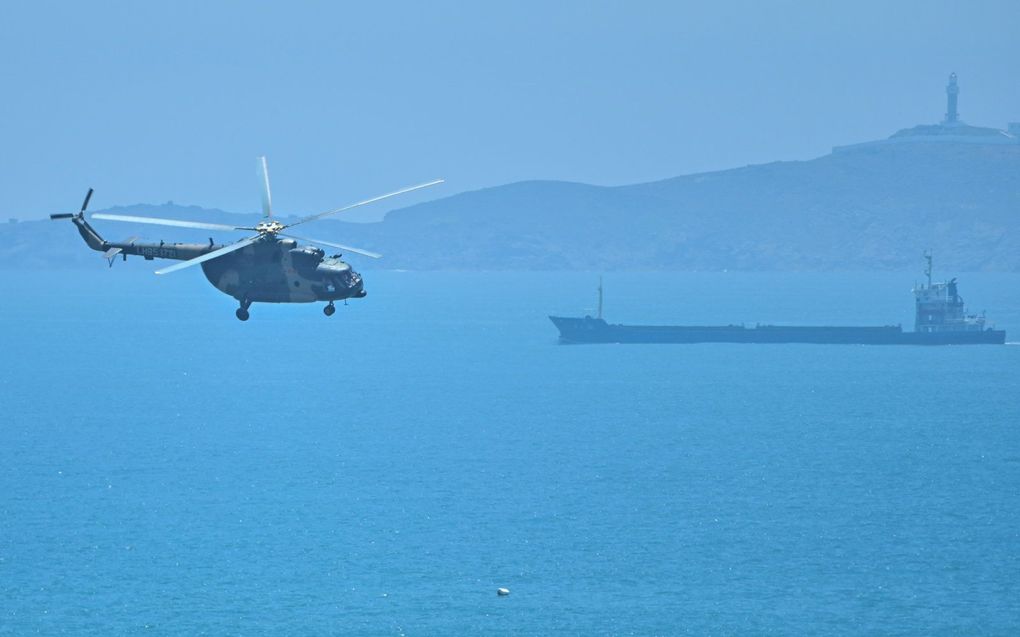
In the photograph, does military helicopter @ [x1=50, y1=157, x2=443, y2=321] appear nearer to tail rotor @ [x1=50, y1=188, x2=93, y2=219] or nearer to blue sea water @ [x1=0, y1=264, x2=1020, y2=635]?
tail rotor @ [x1=50, y1=188, x2=93, y2=219]

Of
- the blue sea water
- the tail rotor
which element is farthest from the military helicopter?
the blue sea water

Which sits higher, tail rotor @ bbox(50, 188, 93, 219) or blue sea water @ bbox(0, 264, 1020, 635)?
tail rotor @ bbox(50, 188, 93, 219)

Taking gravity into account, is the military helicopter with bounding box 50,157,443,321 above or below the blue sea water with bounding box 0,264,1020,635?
above

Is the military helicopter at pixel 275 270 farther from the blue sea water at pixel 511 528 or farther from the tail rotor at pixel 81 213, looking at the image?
the blue sea water at pixel 511 528

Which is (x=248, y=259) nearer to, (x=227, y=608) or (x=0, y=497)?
(x=227, y=608)

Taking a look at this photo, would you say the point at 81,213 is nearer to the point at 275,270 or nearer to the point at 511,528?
the point at 275,270

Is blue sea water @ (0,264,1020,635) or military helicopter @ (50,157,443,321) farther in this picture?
blue sea water @ (0,264,1020,635)

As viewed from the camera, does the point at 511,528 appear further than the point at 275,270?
Yes

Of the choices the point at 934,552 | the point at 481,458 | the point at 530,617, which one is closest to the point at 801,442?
the point at 481,458

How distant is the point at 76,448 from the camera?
17175 cm

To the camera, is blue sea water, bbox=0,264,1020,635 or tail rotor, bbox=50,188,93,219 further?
blue sea water, bbox=0,264,1020,635

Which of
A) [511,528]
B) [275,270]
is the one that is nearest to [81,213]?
[275,270]

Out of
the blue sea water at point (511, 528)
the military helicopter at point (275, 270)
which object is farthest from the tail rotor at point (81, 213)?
the blue sea water at point (511, 528)

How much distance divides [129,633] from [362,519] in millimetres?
39782
